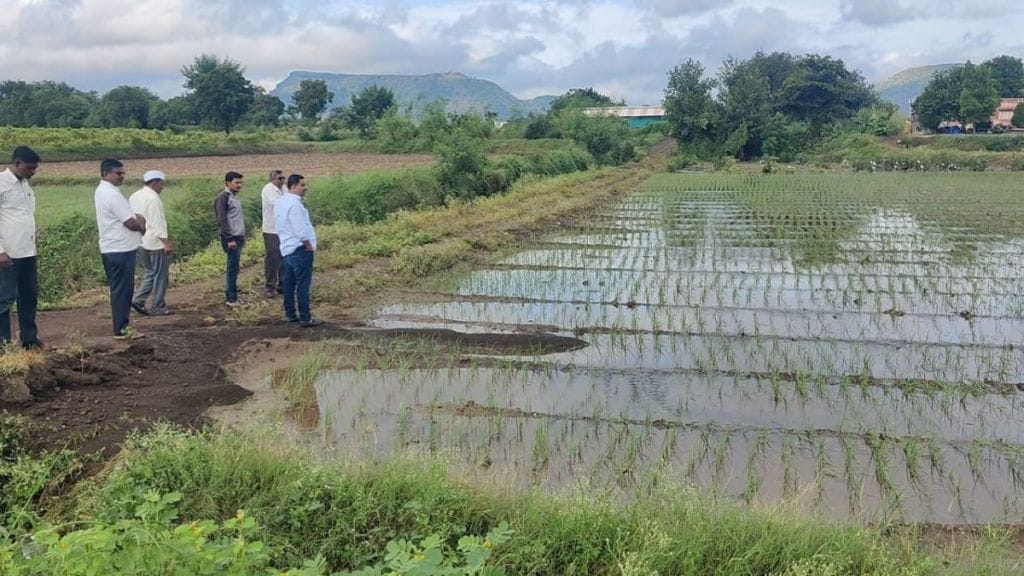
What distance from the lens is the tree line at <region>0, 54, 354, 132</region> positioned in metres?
50.8

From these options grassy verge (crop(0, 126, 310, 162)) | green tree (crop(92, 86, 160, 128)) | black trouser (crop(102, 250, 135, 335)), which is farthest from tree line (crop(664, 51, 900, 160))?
black trouser (crop(102, 250, 135, 335))

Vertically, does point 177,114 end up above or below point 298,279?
above

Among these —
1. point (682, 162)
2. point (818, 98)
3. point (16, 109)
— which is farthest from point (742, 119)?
point (16, 109)

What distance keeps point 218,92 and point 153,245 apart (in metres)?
49.7

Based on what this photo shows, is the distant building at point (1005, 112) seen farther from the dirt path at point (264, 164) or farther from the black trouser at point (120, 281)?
the black trouser at point (120, 281)

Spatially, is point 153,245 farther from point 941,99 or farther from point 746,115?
point 941,99

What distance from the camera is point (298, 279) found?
23.6ft

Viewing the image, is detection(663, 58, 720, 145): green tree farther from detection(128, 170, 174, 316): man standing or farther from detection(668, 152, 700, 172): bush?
Answer: detection(128, 170, 174, 316): man standing

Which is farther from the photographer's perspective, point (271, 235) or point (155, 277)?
point (271, 235)

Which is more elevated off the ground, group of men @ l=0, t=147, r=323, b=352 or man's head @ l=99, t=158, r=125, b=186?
man's head @ l=99, t=158, r=125, b=186

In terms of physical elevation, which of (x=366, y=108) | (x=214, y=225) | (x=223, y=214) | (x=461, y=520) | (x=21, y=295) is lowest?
(x=461, y=520)

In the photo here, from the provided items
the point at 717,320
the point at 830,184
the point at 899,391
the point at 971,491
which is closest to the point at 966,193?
the point at 830,184

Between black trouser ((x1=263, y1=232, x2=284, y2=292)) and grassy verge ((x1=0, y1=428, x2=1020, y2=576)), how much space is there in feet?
16.8

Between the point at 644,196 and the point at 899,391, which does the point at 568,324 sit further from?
the point at 644,196
